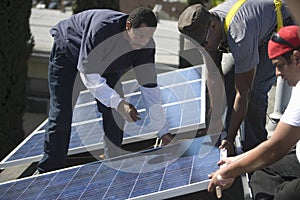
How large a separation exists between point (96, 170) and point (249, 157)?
57.4 inches

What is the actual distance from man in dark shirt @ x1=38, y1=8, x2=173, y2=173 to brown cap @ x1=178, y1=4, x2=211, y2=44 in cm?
29

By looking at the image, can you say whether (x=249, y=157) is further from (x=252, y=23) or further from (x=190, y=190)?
(x=252, y=23)

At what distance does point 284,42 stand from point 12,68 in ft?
15.8

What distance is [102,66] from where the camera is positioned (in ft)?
13.8

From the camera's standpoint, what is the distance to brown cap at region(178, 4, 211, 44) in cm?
366

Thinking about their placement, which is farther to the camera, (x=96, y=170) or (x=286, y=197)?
(x=96, y=170)

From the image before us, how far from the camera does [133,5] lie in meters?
10.4

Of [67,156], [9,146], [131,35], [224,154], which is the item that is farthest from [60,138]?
[9,146]

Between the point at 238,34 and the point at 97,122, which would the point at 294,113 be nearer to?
the point at 238,34

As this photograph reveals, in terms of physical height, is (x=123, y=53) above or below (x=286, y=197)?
above

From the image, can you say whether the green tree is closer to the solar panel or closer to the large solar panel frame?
the large solar panel frame

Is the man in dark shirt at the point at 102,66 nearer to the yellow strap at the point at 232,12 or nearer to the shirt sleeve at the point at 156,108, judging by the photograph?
the shirt sleeve at the point at 156,108

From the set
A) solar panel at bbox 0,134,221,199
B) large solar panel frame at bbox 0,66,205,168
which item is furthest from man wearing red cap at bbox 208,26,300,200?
large solar panel frame at bbox 0,66,205,168

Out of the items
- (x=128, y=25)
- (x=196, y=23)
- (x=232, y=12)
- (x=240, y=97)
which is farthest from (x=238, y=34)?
(x=128, y=25)
